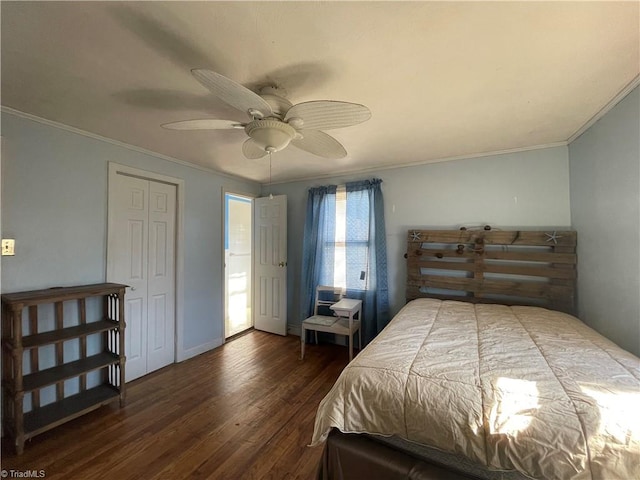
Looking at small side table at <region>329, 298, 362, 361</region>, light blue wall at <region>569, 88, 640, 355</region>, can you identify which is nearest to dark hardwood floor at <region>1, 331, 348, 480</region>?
small side table at <region>329, 298, 362, 361</region>

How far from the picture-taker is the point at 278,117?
54.2 inches

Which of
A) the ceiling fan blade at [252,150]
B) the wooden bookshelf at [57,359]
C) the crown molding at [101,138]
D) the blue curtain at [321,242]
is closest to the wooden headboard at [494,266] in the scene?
the blue curtain at [321,242]

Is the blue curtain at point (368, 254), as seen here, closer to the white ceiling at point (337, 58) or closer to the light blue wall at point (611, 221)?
the white ceiling at point (337, 58)

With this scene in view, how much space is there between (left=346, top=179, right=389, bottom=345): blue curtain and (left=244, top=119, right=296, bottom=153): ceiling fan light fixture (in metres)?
1.88

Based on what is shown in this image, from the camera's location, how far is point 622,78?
1.47 m

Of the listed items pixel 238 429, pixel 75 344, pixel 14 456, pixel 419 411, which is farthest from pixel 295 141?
pixel 14 456

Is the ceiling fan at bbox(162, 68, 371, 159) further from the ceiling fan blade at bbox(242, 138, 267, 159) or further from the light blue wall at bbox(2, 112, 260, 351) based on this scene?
the light blue wall at bbox(2, 112, 260, 351)

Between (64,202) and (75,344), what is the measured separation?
1164 mm

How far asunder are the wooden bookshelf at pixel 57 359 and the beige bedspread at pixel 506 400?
191 centimetres

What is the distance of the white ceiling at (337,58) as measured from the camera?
3.42ft

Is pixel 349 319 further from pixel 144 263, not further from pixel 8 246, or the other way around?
pixel 8 246

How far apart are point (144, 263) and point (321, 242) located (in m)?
2.00

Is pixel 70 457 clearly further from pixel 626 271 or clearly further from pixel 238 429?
pixel 626 271

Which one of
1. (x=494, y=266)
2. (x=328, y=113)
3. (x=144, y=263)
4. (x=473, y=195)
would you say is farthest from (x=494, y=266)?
(x=144, y=263)
